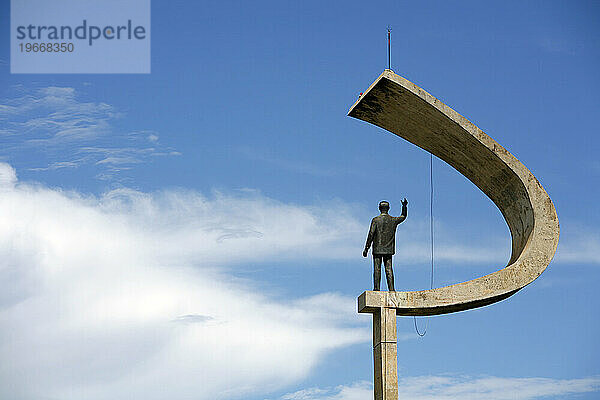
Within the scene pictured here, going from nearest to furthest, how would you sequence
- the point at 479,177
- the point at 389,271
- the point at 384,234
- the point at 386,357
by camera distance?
the point at 386,357 → the point at 389,271 → the point at 384,234 → the point at 479,177

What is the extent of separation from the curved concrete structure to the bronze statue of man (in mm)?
647

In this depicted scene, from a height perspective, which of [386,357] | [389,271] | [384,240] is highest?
[384,240]

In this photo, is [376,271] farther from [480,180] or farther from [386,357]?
[480,180]

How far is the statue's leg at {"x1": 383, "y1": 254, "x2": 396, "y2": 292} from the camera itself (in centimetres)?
1733


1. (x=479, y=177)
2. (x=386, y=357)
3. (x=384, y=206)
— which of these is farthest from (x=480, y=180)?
(x=386, y=357)

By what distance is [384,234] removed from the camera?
57.7ft

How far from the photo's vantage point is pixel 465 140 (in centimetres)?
1777

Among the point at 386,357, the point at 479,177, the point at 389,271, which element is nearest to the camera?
the point at 386,357

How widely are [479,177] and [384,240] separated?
8.85 feet

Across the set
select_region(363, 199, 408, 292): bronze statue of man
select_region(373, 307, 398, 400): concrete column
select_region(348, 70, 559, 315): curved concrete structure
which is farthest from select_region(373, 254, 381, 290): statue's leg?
select_region(373, 307, 398, 400): concrete column

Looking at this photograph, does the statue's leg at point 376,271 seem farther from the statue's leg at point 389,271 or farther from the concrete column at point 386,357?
the concrete column at point 386,357

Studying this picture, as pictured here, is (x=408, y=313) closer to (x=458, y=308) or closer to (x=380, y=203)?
(x=458, y=308)

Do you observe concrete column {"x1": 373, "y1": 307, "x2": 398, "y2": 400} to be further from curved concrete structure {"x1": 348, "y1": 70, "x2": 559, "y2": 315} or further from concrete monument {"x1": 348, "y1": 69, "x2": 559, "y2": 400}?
curved concrete structure {"x1": 348, "y1": 70, "x2": 559, "y2": 315}

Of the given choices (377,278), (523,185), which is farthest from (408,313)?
(523,185)
